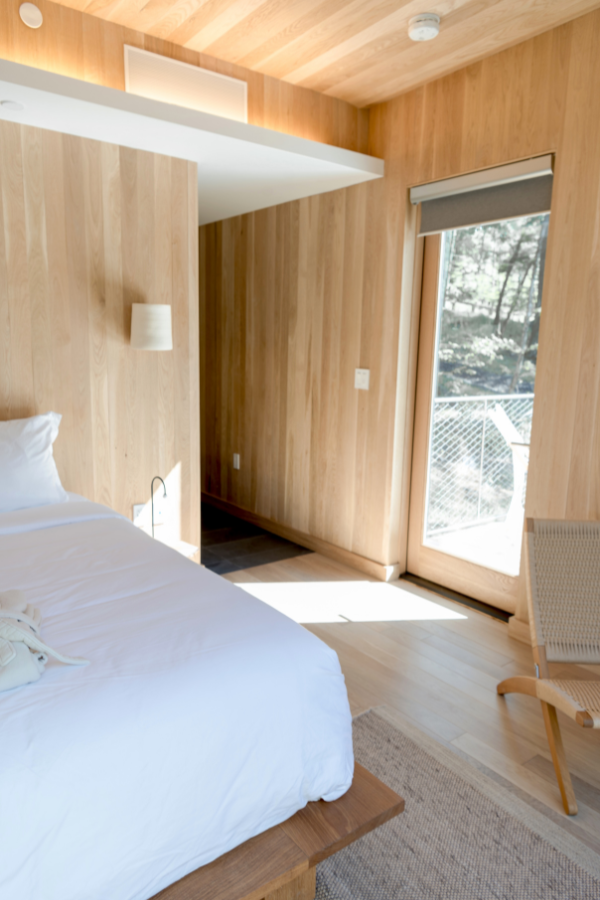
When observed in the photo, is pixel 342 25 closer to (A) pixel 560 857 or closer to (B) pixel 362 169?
(B) pixel 362 169

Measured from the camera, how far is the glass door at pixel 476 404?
3.14 m

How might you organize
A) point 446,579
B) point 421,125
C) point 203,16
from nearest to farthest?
point 203,16
point 421,125
point 446,579

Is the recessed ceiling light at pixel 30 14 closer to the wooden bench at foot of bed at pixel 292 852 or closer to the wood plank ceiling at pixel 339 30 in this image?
the wood plank ceiling at pixel 339 30

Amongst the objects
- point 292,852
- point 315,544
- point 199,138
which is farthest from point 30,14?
point 315,544

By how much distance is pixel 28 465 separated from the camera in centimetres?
262

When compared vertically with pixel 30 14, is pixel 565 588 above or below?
below

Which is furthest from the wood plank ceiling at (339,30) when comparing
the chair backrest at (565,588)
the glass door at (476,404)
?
the chair backrest at (565,588)

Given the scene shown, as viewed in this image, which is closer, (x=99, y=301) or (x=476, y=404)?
(x=99, y=301)

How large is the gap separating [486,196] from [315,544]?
2.44 metres

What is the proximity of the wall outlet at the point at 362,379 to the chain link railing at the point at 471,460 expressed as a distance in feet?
1.45

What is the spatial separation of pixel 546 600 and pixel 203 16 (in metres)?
2.83

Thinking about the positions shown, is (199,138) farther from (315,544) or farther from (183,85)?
(315,544)

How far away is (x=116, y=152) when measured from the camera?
3031mm

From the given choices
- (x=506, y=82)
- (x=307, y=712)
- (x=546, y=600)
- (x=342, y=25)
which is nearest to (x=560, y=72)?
(x=506, y=82)
